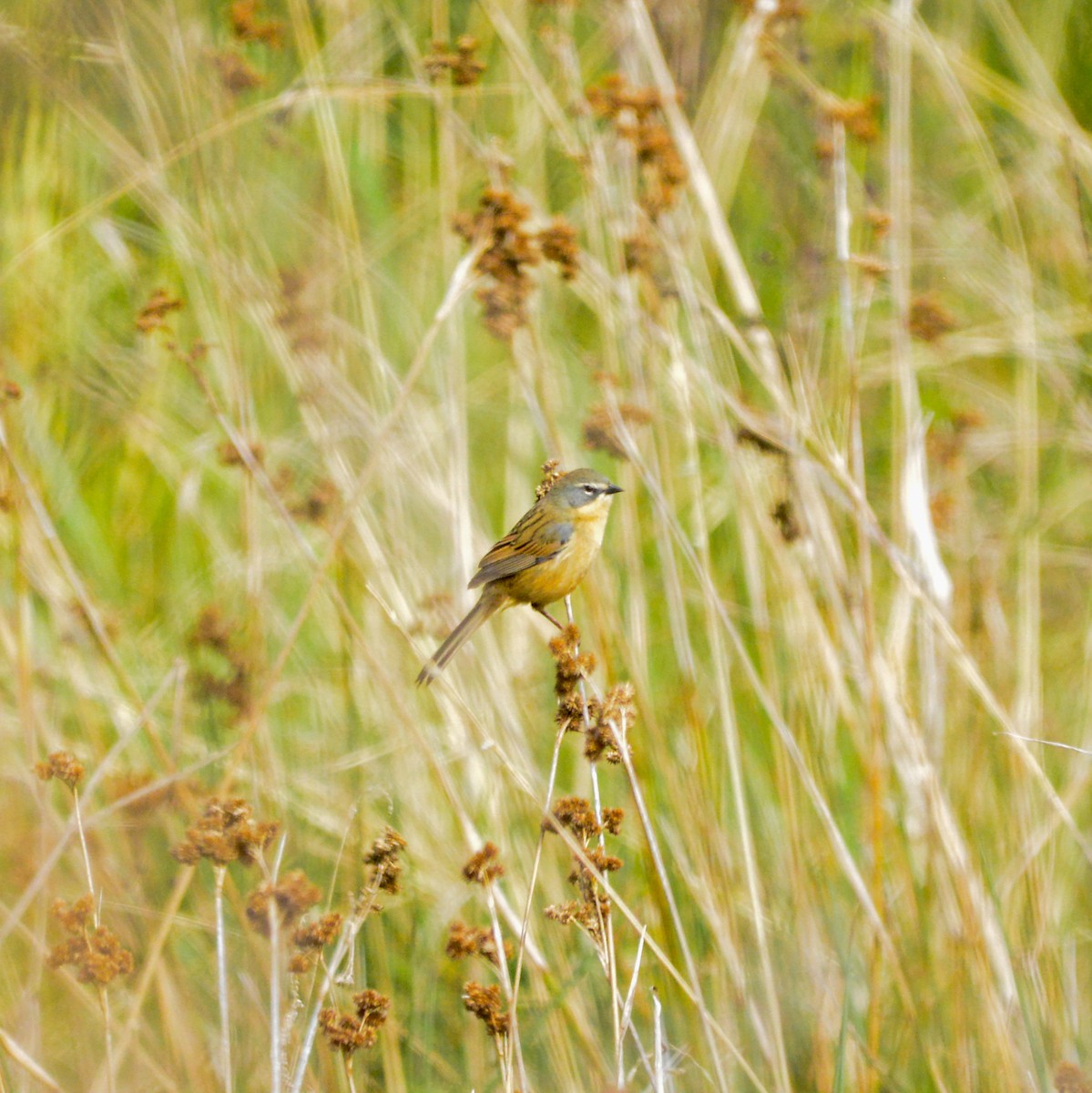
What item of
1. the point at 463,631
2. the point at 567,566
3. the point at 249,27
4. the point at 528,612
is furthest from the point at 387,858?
the point at 249,27

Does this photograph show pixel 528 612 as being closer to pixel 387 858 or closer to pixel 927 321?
pixel 927 321

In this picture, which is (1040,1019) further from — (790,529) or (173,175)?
(173,175)

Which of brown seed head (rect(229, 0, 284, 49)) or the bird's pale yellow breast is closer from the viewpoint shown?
the bird's pale yellow breast

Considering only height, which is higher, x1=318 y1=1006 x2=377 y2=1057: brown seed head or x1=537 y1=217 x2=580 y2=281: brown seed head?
x1=537 y1=217 x2=580 y2=281: brown seed head

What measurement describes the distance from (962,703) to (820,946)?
38.1 inches

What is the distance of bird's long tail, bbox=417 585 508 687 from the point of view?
2.96m

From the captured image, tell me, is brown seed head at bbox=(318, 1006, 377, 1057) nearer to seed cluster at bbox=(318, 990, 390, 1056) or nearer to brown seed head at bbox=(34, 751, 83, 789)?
seed cluster at bbox=(318, 990, 390, 1056)

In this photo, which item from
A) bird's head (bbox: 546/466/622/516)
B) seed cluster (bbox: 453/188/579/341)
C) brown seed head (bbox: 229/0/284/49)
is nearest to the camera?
seed cluster (bbox: 453/188/579/341)

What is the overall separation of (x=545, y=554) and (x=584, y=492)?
27cm

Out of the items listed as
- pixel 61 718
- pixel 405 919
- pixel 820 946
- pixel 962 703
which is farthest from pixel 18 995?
pixel 962 703

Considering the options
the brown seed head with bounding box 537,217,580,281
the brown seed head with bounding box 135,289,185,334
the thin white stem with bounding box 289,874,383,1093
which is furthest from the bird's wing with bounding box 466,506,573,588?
the thin white stem with bounding box 289,874,383,1093

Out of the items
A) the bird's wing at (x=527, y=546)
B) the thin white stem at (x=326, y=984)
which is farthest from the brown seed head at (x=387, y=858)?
the bird's wing at (x=527, y=546)

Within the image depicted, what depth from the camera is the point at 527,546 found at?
331 centimetres

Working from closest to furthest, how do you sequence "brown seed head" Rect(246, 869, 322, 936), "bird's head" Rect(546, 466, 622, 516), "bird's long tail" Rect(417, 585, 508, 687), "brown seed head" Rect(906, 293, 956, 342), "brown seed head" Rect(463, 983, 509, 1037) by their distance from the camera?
"brown seed head" Rect(463, 983, 509, 1037)
"brown seed head" Rect(246, 869, 322, 936)
"bird's long tail" Rect(417, 585, 508, 687)
"bird's head" Rect(546, 466, 622, 516)
"brown seed head" Rect(906, 293, 956, 342)
